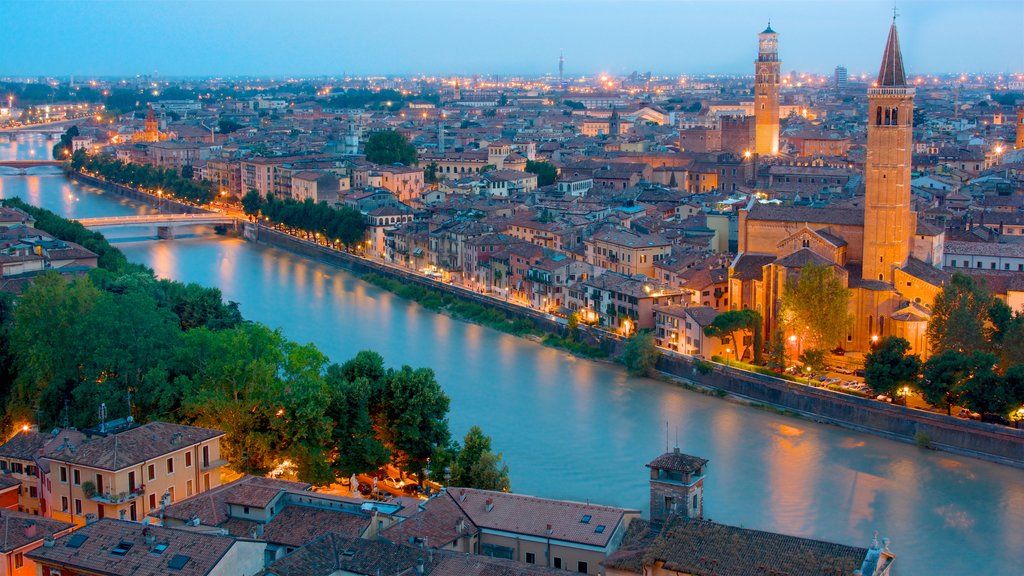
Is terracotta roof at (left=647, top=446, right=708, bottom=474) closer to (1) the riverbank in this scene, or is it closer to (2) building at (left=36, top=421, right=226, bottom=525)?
(2) building at (left=36, top=421, right=226, bottom=525)

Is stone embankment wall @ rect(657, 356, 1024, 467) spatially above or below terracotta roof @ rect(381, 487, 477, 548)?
below

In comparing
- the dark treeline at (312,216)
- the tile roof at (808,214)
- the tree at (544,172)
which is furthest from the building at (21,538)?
the tree at (544,172)

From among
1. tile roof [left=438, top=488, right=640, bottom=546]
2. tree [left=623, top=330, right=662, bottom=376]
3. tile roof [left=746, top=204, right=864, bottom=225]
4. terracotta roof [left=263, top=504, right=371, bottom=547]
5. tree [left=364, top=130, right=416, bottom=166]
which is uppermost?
tree [left=364, top=130, right=416, bottom=166]

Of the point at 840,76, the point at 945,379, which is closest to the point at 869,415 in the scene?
the point at 945,379

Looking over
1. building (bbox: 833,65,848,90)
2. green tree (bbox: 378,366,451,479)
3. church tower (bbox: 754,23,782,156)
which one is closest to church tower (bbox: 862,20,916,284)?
green tree (bbox: 378,366,451,479)

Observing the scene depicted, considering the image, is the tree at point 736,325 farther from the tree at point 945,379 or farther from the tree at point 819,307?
the tree at point 945,379

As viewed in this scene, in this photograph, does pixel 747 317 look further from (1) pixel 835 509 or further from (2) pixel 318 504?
(2) pixel 318 504
